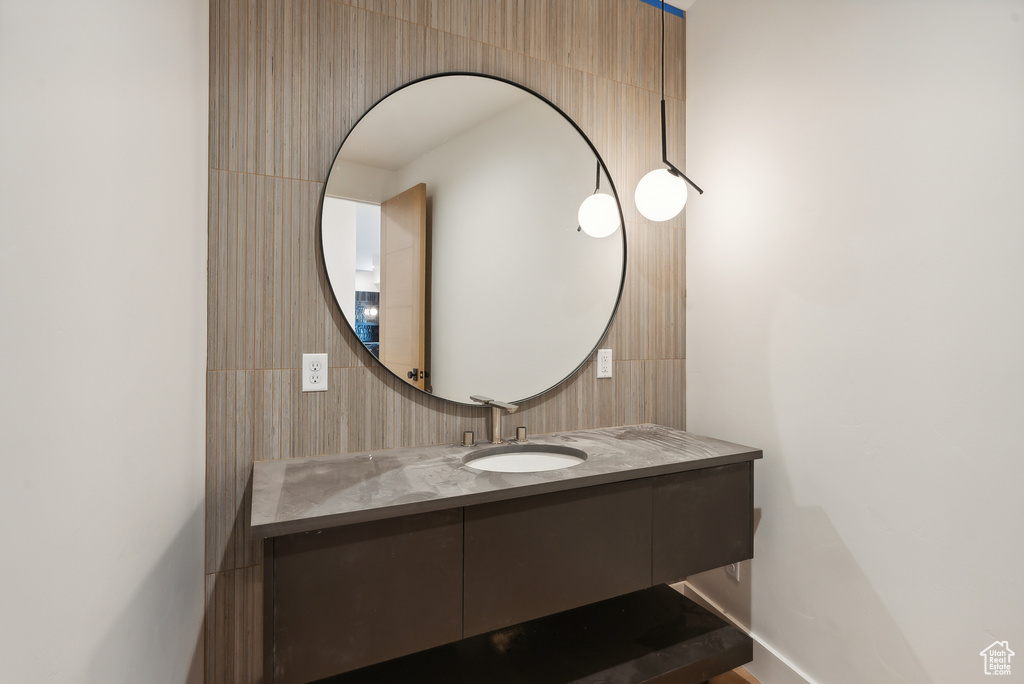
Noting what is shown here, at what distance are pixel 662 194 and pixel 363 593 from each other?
145cm

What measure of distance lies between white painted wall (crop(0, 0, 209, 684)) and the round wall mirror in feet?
1.52

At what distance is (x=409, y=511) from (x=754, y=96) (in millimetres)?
1746

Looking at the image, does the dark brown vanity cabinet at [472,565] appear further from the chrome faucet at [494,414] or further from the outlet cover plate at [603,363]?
the outlet cover plate at [603,363]

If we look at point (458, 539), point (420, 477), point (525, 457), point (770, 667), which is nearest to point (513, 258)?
point (525, 457)

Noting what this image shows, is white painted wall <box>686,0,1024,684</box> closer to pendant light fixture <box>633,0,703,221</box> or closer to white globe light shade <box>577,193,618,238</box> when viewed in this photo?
pendant light fixture <box>633,0,703,221</box>

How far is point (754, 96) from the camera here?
5.40 feet

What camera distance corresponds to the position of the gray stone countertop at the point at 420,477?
3.11ft

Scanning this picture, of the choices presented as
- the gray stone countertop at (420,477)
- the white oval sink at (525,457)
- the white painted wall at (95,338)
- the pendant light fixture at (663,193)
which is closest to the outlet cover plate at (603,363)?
the gray stone countertop at (420,477)

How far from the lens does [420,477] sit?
1.17m

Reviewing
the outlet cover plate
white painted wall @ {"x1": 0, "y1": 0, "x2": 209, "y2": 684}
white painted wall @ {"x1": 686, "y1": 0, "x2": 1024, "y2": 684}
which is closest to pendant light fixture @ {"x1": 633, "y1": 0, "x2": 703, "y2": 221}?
white painted wall @ {"x1": 686, "y1": 0, "x2": 1024, "y2": 684}

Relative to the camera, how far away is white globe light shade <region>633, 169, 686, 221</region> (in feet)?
5.21

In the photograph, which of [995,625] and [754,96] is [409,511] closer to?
[995,625]

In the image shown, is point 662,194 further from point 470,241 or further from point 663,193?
point 470,241

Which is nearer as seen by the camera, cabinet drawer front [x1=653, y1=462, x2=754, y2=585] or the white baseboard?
cabinet drawer front [x1=653, y1=462, x2=754, y2=585]
